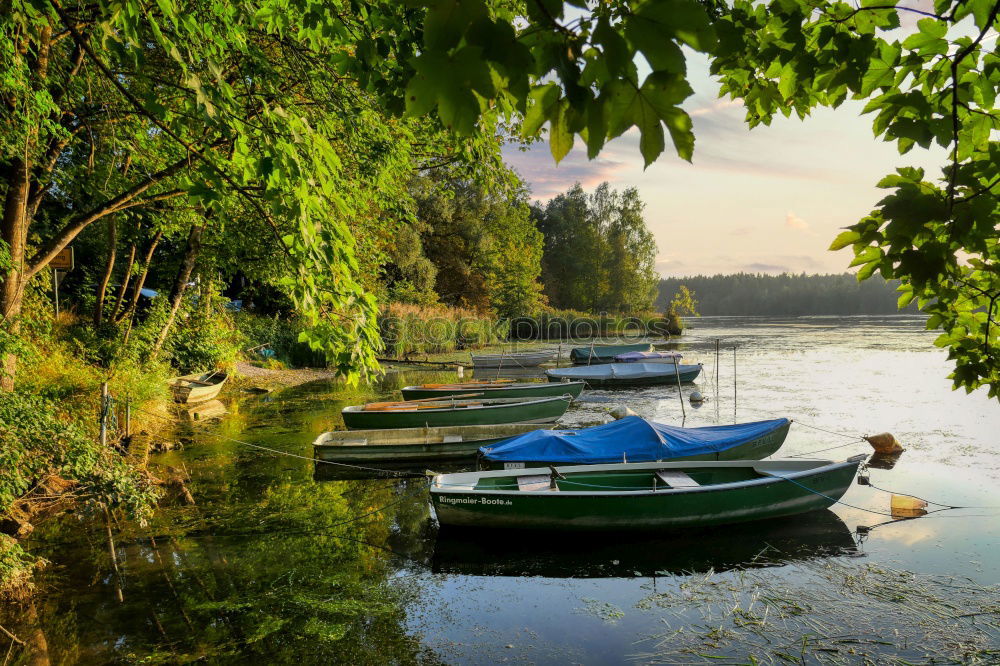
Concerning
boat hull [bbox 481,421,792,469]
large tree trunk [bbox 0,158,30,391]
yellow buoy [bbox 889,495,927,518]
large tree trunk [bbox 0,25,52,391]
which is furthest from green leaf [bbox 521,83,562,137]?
yellow buoy [bbox 889,495,927,518]

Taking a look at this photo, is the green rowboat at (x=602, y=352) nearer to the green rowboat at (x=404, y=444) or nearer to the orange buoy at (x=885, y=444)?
the orange buoy at (x=885, y=444)

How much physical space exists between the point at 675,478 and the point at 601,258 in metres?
58.4

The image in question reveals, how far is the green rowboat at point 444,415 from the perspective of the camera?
1424cm

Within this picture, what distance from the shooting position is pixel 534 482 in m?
9.68

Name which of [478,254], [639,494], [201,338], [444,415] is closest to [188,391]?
[201,338]

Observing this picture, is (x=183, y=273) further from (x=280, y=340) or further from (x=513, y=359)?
(x=513, y=359)

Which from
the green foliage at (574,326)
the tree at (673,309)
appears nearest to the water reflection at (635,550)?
the green foliage at (574,326)

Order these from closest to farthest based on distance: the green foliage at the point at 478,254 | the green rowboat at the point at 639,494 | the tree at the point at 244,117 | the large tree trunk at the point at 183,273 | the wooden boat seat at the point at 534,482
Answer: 1. the tree at the point at 244,117
2. the green rowboat at the point at 639,494
3. the wooden boat seat at the point at 534,482
4. the large tree trunk at the point at 183,273
5. the green foliage at the point at 478,254

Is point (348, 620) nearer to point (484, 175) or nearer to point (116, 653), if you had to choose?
point (116, 653)

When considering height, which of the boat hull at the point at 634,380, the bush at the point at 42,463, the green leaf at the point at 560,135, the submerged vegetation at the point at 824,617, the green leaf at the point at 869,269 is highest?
the green leaf at the point at 560,135

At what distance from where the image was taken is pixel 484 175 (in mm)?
7883

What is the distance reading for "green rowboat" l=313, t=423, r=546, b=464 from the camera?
40.7ft

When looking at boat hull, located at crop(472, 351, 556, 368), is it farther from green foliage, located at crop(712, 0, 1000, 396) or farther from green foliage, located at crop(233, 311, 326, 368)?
green foliage, located at crop(712, 0, 1000, 396)

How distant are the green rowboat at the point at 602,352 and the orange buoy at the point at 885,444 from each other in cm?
1743
